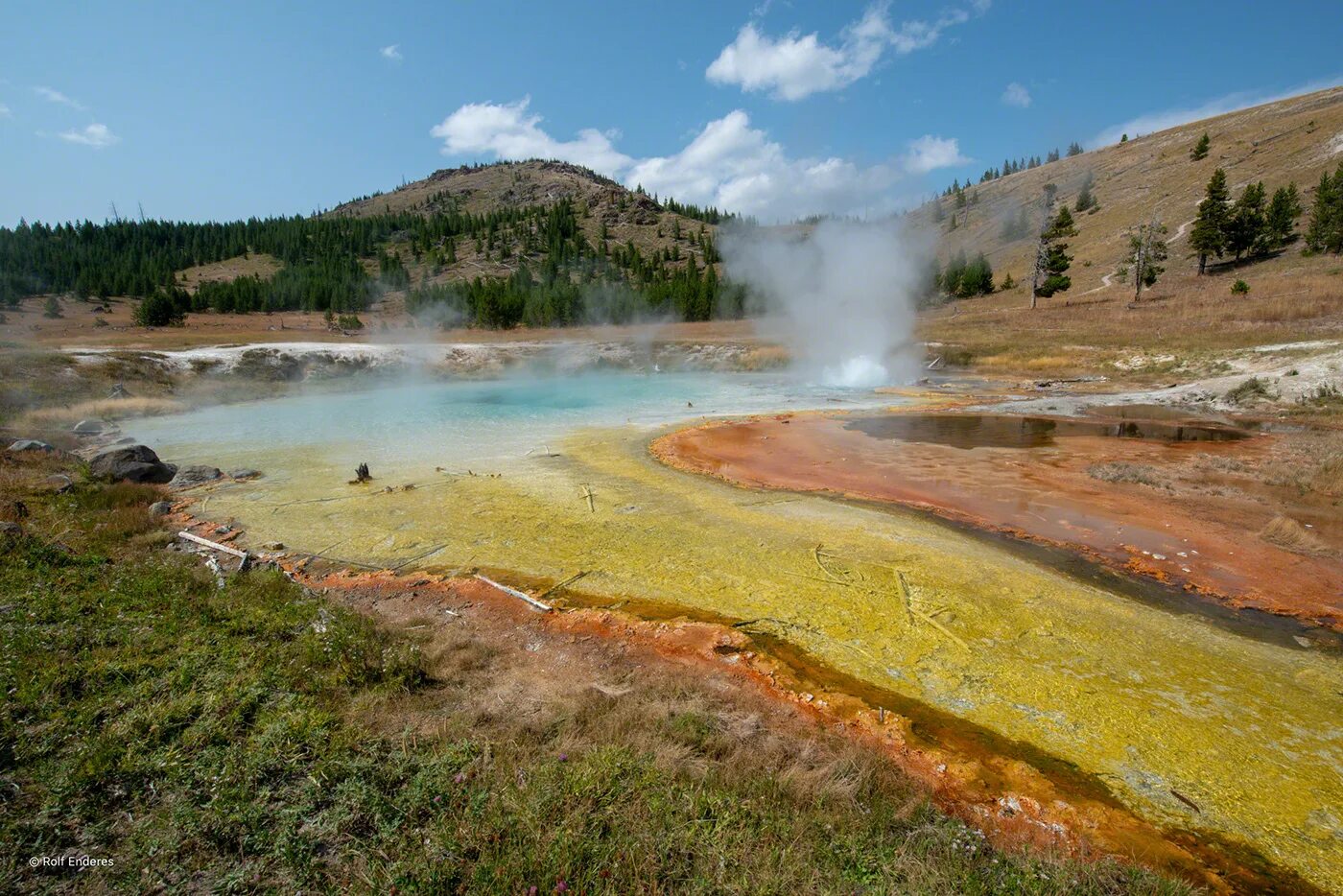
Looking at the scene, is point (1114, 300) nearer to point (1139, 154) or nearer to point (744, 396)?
point (744, 396)

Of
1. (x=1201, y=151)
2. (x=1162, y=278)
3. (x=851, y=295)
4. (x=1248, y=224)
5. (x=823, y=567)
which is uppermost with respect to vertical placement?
(x=1201, y=151)

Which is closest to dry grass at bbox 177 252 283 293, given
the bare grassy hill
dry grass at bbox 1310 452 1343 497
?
the bare grassy hill

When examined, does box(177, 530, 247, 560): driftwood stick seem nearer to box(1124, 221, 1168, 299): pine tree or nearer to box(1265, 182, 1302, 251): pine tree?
box(1124, 221, 1168, 299): pine tree

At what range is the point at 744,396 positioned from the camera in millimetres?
26562

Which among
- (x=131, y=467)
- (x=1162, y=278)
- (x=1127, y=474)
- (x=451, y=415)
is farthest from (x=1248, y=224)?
(x=131, y=467)

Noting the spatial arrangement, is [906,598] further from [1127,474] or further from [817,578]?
[1127,474]

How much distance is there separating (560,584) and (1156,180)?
103449 millimetres

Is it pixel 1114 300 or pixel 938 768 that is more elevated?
pixel 1114 300

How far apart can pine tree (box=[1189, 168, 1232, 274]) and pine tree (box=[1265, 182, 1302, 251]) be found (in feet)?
8.94

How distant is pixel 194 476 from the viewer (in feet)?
41.4

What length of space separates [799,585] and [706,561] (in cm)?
141

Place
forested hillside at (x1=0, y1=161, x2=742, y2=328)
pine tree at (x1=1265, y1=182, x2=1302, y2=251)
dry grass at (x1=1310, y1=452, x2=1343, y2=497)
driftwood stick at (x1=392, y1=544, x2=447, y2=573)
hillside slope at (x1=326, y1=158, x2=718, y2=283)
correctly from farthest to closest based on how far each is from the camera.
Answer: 1. hillside slope at (x1=326, y1=158, x2=718, y2=283)
2. forested hillside at (x1=0, y1=161, x2=742, y2=328)
3. pine tree at (x1=1265, y1=182, x2=1302, y2=251)
4. dry grass at (x1=1310, y1=452, x2=1343, y2=497)
5. driftwood stick at (x1=392, y1=544, x2=447, y2=573)

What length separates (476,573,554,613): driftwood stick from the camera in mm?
6876

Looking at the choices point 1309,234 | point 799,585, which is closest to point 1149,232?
point 1309,234
